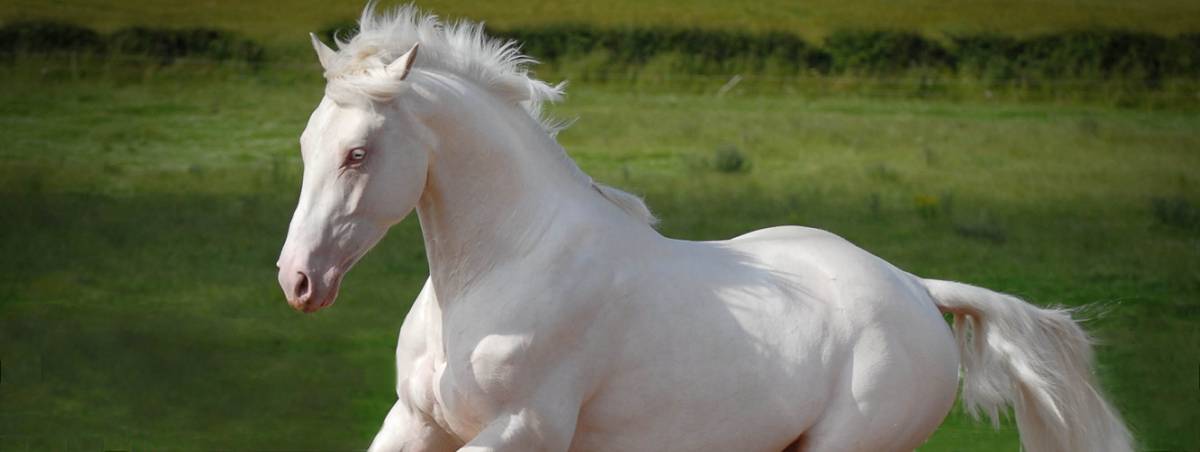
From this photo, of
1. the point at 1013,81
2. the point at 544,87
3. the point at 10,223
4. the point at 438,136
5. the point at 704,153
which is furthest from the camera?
the point at 1013,81

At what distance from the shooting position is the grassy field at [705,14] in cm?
895

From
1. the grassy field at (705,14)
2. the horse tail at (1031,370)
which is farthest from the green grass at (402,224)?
the horse tail at (1031,370)

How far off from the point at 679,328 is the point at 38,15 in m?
6.85

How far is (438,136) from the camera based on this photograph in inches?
116

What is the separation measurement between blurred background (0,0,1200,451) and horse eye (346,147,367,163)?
12.9ft

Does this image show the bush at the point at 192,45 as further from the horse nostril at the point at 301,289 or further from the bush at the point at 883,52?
the horse nostril at the point at 301,289

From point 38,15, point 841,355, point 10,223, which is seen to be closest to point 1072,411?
point 841,355

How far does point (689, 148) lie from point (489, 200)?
5904 mm

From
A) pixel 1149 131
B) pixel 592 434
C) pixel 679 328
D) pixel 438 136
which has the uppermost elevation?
pixel 438 136

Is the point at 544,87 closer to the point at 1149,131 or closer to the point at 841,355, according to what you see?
the point at 841,355

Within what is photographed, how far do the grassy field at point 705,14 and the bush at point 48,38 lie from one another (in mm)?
60

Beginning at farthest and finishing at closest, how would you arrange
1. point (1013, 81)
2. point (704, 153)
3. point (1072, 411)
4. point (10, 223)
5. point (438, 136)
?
point (1013, 81)
point (704, 153)
point (10, 223)
point (1072, 411)
point (438, 136)

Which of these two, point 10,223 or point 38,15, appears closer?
point 10,223

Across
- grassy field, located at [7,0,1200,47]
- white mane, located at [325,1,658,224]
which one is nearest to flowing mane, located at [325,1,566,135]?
white mane, located at [325,1,658,224]
